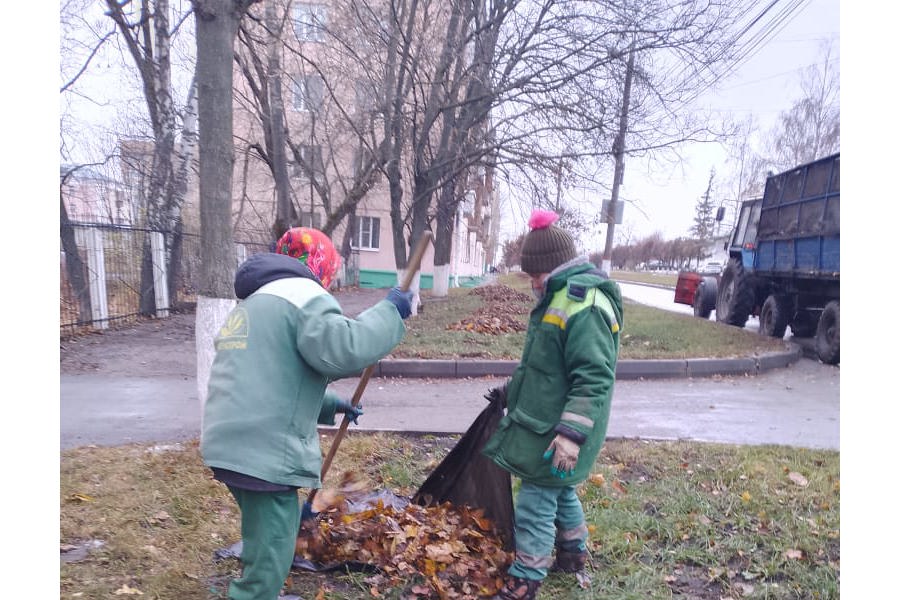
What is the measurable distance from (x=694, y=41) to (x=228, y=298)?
347 inches

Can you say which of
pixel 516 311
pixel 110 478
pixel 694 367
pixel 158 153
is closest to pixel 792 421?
pixel 694 367

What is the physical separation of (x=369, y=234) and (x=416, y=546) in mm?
25490

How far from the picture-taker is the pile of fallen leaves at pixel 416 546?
2.60 m

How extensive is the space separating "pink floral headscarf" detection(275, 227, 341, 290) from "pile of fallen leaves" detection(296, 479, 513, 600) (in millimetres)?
1283

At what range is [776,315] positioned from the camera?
10.3m

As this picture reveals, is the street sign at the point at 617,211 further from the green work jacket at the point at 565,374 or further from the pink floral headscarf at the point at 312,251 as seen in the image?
the pink floral headscarf at the point at 312,251

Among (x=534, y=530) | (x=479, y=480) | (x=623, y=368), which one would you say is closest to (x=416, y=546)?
(x=479, y=480)

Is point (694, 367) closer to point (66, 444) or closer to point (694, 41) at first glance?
point (694, 41)

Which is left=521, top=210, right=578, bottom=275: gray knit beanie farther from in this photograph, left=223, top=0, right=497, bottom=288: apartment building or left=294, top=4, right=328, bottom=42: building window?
left=294, top=4, right=328, bottom=42: building window

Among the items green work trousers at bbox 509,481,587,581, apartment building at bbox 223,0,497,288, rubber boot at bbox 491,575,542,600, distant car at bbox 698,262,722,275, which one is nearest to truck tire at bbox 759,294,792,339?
distant car at bbox 698,262,722,275

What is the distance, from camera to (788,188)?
9.75 m

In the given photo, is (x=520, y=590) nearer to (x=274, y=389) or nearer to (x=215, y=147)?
(x=274, y=389)

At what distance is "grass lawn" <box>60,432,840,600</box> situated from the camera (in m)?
2.63

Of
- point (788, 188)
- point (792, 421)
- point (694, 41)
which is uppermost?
point (694, 41)
